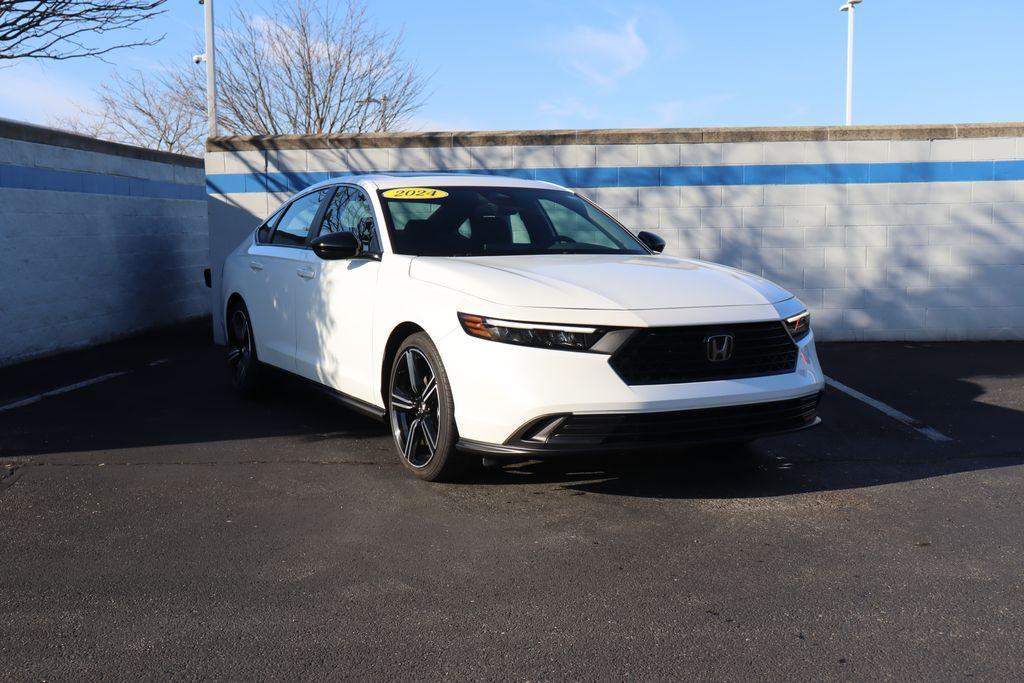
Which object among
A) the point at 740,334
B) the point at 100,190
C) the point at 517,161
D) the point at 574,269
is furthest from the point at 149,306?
the point at 740,334

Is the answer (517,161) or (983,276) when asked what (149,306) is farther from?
(983,276)

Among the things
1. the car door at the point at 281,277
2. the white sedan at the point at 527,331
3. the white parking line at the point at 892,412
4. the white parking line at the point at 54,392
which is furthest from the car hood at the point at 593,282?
the white parking line at the point at 54,392

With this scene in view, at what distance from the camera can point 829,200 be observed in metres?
10.6

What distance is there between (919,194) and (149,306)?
899 cm

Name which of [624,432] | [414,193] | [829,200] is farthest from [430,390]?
[829,200]

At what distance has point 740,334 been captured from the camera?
15.1 feet

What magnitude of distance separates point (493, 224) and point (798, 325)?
186 centimetres

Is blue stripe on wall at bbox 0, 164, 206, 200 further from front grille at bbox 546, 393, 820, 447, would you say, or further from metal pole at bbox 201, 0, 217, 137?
front grille at bbox 546, 393, 820, 447

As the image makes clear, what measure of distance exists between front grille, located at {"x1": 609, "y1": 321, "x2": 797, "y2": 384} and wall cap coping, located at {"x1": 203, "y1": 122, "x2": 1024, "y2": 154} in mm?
6199

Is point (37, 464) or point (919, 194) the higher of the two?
point (919, 194)

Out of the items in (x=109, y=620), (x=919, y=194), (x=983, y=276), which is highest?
(x=919, y=194)

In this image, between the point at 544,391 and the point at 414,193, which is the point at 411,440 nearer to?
the point at 544,391

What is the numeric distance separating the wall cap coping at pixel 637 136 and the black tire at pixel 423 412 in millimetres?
5826

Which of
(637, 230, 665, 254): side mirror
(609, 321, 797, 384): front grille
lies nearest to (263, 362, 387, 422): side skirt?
(609, 321, 797, 384): front grille
